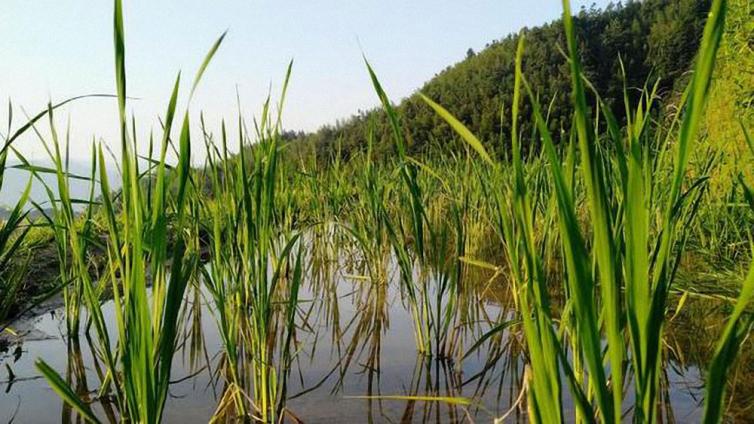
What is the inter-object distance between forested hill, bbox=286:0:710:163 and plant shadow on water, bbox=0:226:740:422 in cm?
1304

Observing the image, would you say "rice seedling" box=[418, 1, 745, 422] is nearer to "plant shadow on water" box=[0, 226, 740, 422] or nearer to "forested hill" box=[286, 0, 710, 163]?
"plant shadow on water" box=[0, 226, 740, 422]

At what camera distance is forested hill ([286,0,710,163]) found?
1689 centimetres

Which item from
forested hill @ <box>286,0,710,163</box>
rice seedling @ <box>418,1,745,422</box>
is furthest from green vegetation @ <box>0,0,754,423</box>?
forested hill @ <box>286,0,710,163</box>

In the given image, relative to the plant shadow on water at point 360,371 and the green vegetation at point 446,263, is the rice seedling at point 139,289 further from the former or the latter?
the plant shadow on water at point 360,371

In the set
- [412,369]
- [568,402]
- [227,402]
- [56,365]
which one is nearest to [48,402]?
[56,365]

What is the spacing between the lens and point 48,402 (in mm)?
1501

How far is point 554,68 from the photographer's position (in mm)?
21406

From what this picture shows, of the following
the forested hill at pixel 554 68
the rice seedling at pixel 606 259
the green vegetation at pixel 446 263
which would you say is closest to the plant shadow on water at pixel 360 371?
the green vegetation at pixel 446 263

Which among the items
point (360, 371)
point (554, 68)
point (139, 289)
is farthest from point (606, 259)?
point (554, 68)

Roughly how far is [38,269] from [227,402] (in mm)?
2025

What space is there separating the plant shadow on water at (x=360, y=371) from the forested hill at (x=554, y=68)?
13.0 meters

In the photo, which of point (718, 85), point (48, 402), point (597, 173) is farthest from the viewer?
point (718, 85)

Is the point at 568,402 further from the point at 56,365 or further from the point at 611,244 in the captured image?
the point at 56,365

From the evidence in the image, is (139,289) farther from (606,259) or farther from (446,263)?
(446,263)
